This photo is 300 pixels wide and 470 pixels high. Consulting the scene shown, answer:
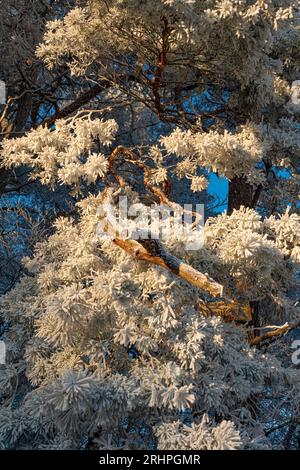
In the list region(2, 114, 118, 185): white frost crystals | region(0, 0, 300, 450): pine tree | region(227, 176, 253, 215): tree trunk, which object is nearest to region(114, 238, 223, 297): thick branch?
region(0, 0, 300, 450): pine tree

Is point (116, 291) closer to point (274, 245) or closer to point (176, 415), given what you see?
point (176, 415)

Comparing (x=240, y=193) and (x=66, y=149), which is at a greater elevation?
(x=66, y=149)

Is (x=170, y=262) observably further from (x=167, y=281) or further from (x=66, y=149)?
(x=66, y=149)

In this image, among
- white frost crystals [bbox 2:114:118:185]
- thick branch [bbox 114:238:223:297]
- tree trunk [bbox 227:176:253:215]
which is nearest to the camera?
thick branch [bbox 114:238:223:297]

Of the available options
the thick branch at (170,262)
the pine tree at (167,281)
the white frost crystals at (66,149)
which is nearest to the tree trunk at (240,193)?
the pine tree at (167,281)

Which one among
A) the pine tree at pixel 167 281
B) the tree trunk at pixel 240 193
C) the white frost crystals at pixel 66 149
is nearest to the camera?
the pine tree at pixel 167 281

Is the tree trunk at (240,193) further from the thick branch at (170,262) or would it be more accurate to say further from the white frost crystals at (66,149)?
the thick branch at (170,262)

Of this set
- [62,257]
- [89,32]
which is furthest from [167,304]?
[89,32]

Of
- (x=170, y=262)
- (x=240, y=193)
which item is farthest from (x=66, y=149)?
(x=240, y=193)

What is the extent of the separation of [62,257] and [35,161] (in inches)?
47.3

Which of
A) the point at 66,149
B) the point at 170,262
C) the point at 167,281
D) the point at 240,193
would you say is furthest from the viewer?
the point at 240,193

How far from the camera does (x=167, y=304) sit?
223 inches

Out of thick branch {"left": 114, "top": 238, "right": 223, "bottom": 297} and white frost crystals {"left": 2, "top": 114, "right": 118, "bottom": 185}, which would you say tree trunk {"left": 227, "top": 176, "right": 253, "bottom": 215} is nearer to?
white frost crystals {"left": 2, "top": 114, "right": 118, "bottom": 185}

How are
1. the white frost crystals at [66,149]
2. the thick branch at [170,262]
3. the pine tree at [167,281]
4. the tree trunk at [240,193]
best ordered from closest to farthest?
the pine tree at [167,281] < the thick branch at [170,262] < the white frost crystals at [66,149] < the tree trunk at [240,193]
